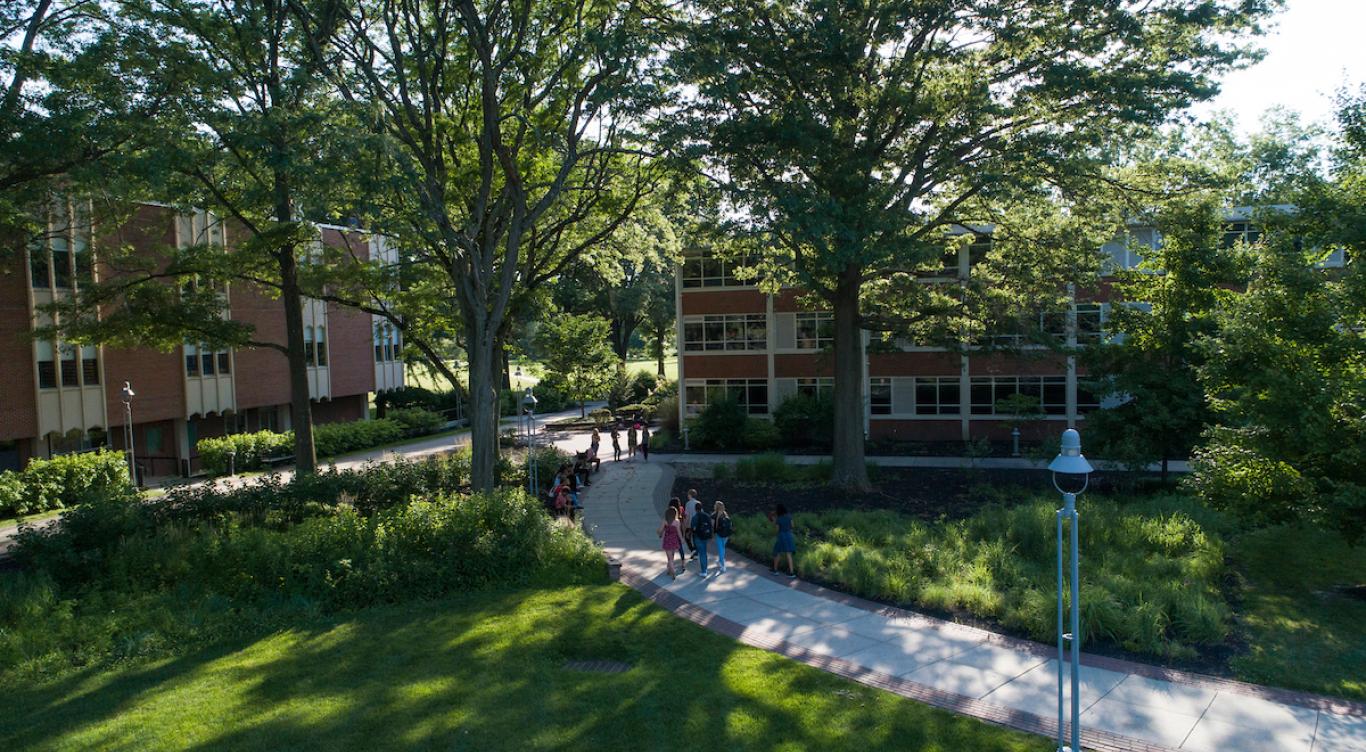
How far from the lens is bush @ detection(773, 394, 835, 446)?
33469 millimetres

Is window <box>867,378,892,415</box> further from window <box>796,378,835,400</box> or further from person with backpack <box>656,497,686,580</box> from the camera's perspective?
person with backpack <box>656,497,686,580</box>

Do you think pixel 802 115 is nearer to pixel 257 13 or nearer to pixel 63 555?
pixel 257 13

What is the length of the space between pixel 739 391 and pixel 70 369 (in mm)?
25063

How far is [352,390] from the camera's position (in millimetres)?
44344

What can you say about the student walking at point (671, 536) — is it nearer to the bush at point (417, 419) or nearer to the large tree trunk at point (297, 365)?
the large tree trunk at point (297, 365)

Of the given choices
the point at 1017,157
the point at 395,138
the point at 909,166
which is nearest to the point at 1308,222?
the point at 1017,157

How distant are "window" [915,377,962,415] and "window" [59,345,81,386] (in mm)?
31517

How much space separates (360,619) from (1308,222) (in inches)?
653

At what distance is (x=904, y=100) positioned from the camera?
19.2 meters

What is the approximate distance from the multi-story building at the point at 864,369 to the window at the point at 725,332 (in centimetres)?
4

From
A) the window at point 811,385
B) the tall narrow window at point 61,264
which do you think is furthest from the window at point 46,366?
the window at point 811,385

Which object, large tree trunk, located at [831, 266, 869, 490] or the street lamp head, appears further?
large tree trunk, located at [831, 266, 869, 490]

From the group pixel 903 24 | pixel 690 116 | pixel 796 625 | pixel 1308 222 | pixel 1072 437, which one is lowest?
pixel 796 625

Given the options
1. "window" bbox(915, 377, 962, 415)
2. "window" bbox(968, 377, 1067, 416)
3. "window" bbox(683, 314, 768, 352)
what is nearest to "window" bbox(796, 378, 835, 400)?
"window" bbox(683, 314, 768, 352)
